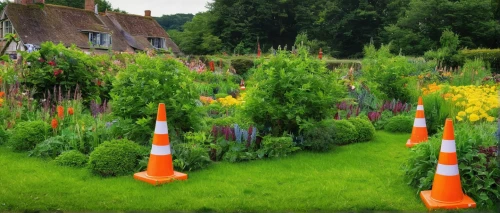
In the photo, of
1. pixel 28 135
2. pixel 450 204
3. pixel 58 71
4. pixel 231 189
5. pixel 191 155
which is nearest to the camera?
pixel 450 204

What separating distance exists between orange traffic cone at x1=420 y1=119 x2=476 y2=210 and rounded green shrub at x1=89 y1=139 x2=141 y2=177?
10.5 feet

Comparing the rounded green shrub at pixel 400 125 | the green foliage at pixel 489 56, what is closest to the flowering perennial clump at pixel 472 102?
Answer: the rounded green shrub at pixel 400 125

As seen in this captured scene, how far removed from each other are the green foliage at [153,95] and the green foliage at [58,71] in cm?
226

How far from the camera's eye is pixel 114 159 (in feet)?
19.1

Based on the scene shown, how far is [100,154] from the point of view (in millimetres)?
5809

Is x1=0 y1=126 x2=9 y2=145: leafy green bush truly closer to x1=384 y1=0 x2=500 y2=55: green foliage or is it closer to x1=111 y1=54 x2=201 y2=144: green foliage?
x1=111 y1=54 x2=201 y2=144: green foliage

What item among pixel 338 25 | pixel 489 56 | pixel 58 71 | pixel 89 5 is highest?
pixel 89 5

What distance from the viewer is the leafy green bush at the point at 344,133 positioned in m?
7.73

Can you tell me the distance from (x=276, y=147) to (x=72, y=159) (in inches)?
99.9

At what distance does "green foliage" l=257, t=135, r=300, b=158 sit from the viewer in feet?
22.2

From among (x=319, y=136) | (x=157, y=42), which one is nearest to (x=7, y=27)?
(x=157, y=42)

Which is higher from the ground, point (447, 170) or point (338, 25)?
point (338, 25)

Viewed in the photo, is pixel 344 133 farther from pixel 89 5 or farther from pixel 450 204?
pixel 89 5

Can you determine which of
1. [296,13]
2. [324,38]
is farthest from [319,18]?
[296,13]
